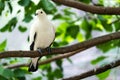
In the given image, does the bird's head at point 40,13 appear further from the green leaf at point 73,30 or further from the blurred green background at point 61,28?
the green leaf at point 73,30

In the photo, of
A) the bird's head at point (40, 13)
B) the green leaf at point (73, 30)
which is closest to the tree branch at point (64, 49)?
the bird's head at point (40, 13)

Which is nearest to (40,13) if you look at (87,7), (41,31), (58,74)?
→ (41,31)

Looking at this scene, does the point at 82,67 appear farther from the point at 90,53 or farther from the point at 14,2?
the point at 14,2

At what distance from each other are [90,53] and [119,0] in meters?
0.96

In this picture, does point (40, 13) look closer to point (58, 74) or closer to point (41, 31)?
point (41, 31)

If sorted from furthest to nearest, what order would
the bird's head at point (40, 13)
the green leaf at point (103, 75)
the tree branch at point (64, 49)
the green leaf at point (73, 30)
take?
the green leaf at point (73, 30)
the green leaf at point (103, 75)
the bird's head at point (40, 13)
the tree branch at point (64, 49)

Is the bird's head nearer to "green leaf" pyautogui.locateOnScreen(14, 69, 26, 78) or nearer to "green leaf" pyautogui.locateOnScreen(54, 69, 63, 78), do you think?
"green leaf" pyautogui.locateOnScreen(14, 69, 26, 78)

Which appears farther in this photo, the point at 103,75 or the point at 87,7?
the point at 103,75

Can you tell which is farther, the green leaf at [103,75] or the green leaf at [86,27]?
the green leaf at [86,27]

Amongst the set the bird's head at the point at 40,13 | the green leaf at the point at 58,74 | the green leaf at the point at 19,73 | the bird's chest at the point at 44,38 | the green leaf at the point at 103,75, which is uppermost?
the bird's head at the point at 40,13

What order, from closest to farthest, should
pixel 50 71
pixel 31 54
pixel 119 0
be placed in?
1. pixel 31 54
2. pixel 119 0
3. pixel 50 71

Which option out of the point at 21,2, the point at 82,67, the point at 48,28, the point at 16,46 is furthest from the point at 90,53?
the point at 21,2

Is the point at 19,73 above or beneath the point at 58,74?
above

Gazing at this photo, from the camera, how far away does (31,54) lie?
3.45ft
